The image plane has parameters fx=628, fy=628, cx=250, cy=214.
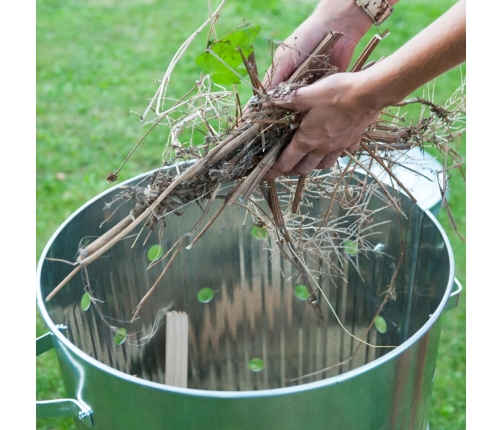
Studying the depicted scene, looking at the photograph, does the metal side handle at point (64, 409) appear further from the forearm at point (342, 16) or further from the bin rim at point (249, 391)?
the forearm at point (342, 16)

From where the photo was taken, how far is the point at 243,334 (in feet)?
5.02

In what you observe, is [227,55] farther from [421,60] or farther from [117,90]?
[117,90]

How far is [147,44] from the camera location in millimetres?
3398

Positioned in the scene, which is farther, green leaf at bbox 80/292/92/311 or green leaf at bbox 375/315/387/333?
green leaf at bbox 375/315/387/333

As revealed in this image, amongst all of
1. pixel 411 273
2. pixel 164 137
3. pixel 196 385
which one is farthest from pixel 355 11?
pixel 164 137

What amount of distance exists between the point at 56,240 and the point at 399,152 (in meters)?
0.63

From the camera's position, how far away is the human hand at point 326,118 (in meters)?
0.91

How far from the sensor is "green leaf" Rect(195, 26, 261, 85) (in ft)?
2.98

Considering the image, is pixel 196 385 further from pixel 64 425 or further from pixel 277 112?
pixel 277 112

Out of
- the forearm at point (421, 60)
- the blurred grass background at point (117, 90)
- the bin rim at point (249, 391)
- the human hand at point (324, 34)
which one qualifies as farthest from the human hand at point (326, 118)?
the blurred grass background at point (117, 90)

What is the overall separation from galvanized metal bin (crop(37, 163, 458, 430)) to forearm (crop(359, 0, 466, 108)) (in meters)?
0.30

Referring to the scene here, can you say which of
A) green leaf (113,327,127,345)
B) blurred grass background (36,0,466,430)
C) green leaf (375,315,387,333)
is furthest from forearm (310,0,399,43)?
blurred grass background (36,0,466,430)

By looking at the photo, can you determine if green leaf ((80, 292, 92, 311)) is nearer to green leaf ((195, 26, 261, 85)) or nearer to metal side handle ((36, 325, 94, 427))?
Answer: metal side handle ((36, 325, 94, 427))

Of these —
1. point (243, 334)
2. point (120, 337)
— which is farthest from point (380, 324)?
point (120, 337)
